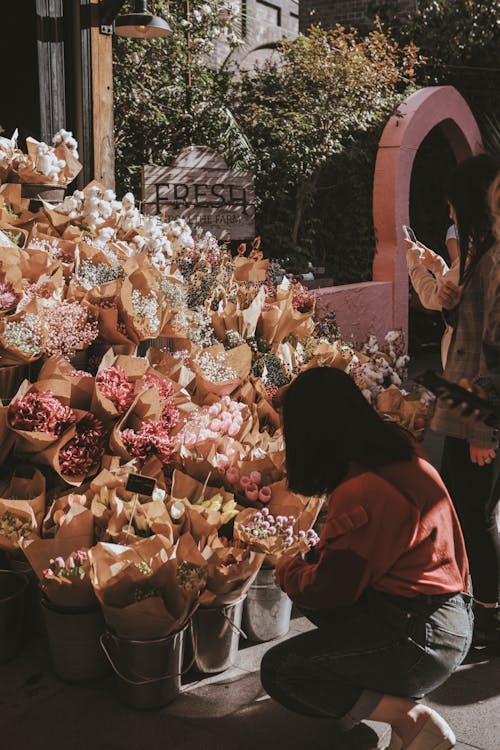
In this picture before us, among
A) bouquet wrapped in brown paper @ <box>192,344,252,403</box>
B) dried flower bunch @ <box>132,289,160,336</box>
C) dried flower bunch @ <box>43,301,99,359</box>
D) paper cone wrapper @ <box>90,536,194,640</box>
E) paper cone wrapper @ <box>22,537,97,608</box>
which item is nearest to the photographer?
paper cone wrapper @ <box>90,536,194,640</box>

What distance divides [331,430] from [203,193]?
5.18m

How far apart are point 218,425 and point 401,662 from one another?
1280mm

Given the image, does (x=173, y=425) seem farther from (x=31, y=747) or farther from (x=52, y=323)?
(x=31, y=747)

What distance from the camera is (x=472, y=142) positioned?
9.48 metres

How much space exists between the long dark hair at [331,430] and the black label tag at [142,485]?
74 cm

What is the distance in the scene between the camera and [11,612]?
273cm

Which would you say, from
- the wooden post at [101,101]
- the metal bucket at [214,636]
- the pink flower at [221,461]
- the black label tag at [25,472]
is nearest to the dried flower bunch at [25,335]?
the black label tag at [25,472]

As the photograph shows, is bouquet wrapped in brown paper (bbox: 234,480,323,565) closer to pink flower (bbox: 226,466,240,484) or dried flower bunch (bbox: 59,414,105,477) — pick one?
pink flower (bbox: 226,466,240,484)

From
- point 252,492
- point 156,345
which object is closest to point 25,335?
point 156,345

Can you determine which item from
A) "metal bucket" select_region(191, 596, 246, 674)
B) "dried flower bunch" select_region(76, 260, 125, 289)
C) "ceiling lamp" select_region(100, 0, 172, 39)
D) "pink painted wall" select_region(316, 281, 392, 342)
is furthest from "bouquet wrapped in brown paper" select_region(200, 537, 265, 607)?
"pink painted wall" select_region(316, 281, 392, 342)

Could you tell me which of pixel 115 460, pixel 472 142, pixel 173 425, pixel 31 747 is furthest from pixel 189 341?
pixel 472 142

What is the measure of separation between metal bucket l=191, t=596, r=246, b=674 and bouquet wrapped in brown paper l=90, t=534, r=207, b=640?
0.57ft

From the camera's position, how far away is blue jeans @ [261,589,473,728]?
2.14m

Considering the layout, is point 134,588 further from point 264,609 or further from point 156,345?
point 156,345
